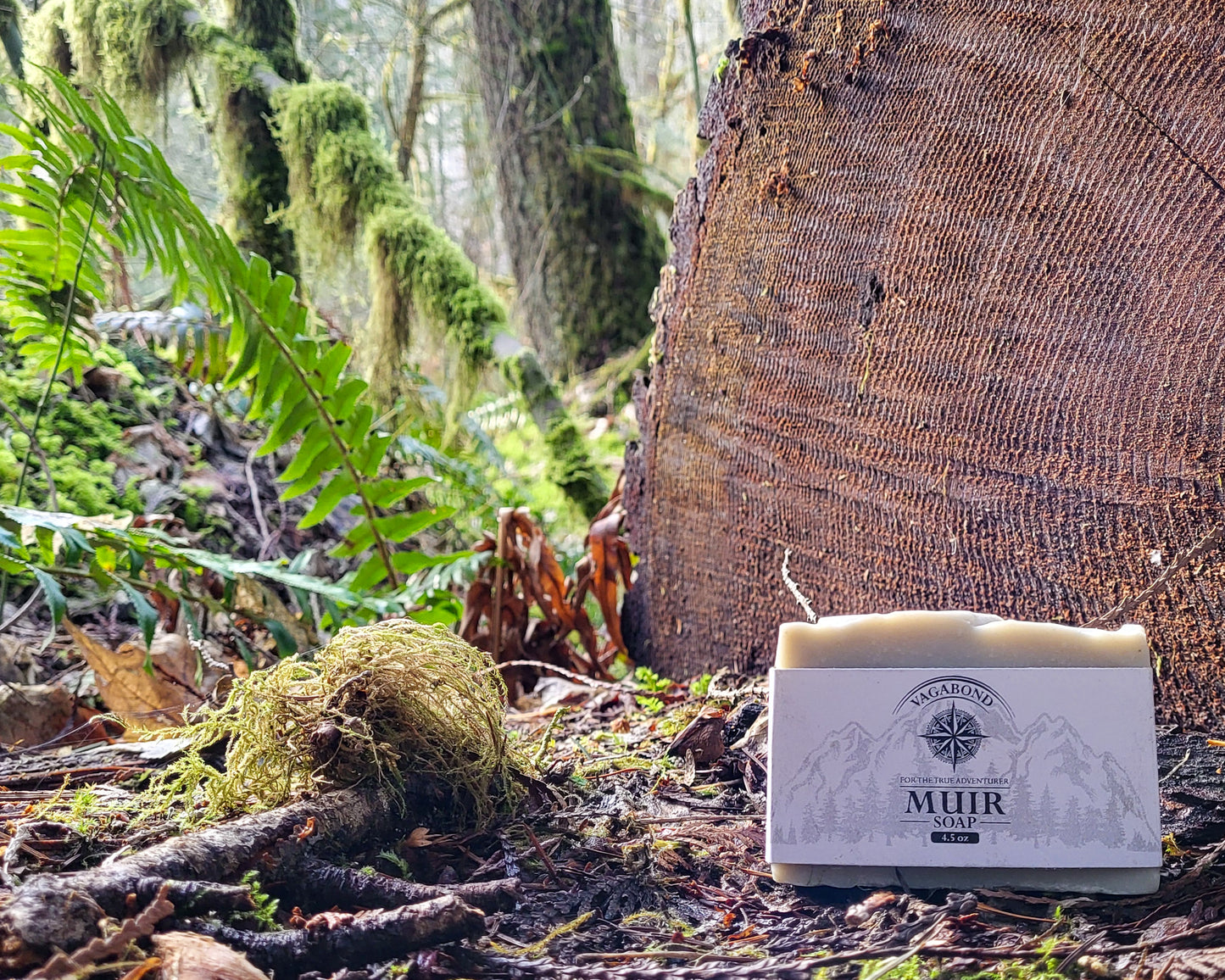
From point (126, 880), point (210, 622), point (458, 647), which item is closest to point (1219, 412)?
point (458, 647)

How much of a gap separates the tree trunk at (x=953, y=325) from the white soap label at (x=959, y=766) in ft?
1.56

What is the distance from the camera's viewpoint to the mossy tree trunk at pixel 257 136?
3.96 meters

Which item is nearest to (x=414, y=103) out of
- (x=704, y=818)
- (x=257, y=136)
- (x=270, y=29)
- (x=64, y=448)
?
(x=270, y=29)

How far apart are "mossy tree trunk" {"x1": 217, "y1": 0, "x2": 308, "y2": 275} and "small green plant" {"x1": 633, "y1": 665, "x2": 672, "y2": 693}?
2.63 m

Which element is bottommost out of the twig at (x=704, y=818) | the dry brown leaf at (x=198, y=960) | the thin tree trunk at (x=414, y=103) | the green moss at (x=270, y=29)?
the twig at (x=704, y=818)

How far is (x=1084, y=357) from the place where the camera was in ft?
5.36

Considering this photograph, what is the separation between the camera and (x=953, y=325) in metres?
1.80

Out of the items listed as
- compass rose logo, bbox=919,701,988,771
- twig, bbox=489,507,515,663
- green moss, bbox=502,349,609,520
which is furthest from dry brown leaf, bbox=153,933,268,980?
green moss, bbox=502,349,609,520

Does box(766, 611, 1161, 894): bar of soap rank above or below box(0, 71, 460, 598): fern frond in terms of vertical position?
below

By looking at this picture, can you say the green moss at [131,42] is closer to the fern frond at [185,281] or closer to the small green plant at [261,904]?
the fern frond at [185,281]

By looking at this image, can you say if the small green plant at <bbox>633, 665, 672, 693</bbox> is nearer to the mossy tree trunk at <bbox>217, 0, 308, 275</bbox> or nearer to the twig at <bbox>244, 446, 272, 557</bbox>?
the twig at <bbox>244, 446, 272, 557</bbox>

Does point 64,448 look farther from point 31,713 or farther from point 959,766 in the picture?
point 959,766

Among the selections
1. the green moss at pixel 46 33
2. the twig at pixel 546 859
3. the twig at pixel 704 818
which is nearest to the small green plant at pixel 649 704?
the twig at pixel 704 818

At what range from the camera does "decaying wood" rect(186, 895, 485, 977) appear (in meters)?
0.98
